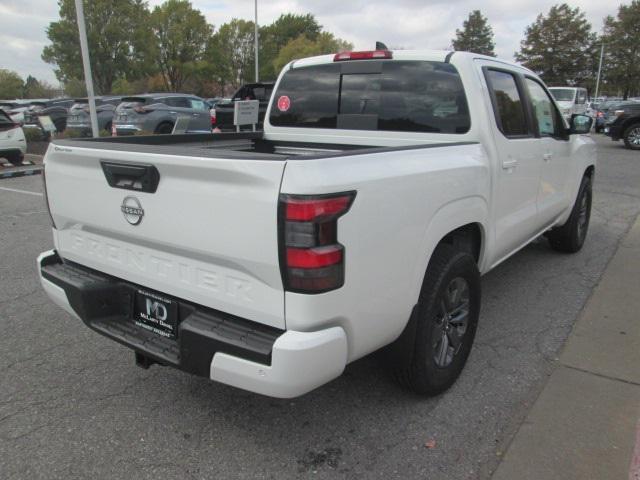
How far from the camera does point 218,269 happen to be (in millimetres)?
2113

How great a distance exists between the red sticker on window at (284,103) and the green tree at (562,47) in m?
60.1

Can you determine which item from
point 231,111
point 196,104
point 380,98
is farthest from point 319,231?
point 196,104

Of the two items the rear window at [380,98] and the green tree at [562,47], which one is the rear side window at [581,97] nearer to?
the rear window at [380,98]

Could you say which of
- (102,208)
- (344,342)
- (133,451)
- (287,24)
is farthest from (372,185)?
(287,24)

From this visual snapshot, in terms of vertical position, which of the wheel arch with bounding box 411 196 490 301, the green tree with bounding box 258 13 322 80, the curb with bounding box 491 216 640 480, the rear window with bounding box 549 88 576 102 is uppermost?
the green tree with bounding box 258 13 322 80

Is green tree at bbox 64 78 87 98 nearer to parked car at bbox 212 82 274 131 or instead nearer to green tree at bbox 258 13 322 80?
green tree at bbox 258 13 322 80

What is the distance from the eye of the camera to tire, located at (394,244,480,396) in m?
2.54

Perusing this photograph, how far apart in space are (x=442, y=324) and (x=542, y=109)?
8.06 feet

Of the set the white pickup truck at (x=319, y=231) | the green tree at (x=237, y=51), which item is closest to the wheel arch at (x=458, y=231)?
the white pickup truck at (x=319, y=231)

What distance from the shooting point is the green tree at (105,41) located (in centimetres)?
5462

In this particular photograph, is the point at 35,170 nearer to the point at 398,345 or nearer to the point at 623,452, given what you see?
the point at 398,345

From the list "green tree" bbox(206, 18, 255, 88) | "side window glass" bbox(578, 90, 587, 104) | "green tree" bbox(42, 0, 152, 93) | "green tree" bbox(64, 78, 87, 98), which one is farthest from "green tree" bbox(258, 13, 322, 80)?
"side window glass" bbox(578, 90, 587, 104)

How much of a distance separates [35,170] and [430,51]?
37.3 feet

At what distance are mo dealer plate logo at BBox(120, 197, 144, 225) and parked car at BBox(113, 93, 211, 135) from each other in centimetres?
1243
